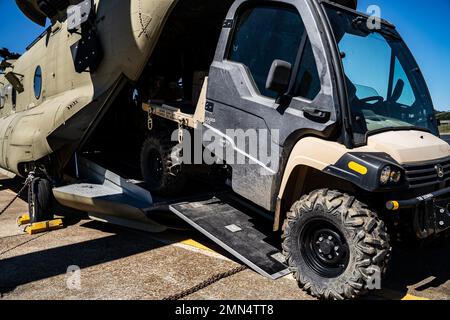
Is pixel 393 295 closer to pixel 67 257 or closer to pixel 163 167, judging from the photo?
pixel 163 167

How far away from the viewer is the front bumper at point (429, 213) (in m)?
2.98

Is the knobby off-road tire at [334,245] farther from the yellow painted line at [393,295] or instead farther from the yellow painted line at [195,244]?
the yellow painted line at [195,244]

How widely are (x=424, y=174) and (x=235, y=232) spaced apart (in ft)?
6.17

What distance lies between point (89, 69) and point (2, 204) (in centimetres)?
383

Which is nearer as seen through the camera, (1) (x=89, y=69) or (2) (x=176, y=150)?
(2) (x=176, y=150)

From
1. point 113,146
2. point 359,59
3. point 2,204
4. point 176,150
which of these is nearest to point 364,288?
point 359,59

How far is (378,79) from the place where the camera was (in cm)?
375

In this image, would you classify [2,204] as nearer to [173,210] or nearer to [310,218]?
[173,210]

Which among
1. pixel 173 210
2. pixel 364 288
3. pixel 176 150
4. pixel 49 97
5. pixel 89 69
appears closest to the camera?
pixel 364 288

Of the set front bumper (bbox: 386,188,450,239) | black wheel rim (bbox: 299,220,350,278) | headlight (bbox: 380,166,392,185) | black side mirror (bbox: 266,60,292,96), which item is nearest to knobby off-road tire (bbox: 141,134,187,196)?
black side mirror (bbox: 266,60,292,96)

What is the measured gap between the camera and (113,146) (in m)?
7.17

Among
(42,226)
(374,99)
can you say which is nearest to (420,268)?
(374,99)

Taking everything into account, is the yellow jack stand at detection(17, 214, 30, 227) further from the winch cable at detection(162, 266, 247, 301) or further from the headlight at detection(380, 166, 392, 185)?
the headlight at detection(380, 166, 392, 185)

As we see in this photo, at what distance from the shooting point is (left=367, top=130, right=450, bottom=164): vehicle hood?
122 inches
